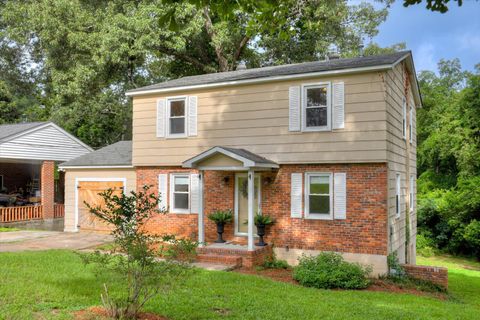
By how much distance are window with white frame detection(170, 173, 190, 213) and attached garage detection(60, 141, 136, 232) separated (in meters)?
2.63

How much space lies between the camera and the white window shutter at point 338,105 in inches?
480

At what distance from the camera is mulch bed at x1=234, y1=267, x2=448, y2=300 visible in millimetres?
10656

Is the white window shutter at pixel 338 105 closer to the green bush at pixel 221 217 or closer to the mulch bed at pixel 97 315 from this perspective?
the green bush at pixel 221 217

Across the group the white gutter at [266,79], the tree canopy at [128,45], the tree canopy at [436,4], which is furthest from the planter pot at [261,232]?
the tree canopy at [128,45]

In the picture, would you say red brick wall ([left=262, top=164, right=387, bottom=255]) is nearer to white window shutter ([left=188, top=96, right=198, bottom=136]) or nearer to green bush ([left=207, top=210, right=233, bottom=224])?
green bush ([left=207, top=210, right=233, bottom=224])

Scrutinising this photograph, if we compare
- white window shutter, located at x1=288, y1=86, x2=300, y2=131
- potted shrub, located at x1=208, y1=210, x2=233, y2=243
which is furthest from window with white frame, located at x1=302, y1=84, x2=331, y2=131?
potted shrub, located at x1=208, y1=210, x2=233, y2=243

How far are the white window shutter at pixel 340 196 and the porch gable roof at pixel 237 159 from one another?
6.15 ft

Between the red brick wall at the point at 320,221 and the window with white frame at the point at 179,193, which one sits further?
the window with white frame at the point at 179,193

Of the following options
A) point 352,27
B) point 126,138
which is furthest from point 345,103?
point 126,138

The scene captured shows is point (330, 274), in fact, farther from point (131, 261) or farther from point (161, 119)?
point (161, 119)

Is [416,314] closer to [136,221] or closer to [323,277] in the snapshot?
[323,277]

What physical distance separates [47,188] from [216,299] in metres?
17.3

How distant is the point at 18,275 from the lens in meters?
9.40

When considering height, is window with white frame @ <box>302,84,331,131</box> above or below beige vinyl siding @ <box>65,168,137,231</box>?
above
